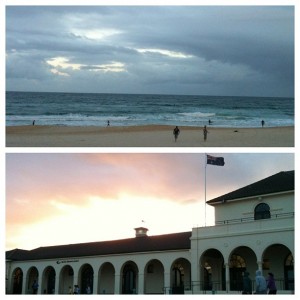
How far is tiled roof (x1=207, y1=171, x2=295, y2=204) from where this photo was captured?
2700cm

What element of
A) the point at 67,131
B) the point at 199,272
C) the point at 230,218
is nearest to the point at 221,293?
the point at 199,272

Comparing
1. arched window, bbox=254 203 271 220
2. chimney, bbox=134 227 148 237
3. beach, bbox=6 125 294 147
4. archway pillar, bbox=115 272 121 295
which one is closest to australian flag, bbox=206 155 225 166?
arched window, bbox=254 203 271 220

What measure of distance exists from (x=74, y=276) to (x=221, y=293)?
11.3m

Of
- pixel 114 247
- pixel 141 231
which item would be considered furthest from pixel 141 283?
pixel 141 231

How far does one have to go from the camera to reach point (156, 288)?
31.3 metres

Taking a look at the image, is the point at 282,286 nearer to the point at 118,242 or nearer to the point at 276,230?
the point at 276,230

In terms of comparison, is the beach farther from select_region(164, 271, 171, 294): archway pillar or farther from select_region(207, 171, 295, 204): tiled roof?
select_region(164, 271, 171, 294): archway pillar

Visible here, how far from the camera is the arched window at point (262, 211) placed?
27328 mm

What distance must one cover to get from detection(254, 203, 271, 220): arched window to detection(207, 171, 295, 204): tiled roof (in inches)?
24.8

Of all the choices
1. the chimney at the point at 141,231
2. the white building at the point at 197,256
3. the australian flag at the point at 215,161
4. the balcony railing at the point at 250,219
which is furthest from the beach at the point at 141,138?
the balcony railing at the point at 250,219

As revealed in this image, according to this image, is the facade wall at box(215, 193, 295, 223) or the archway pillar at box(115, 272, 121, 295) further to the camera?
the archway pillar at box(115, 272, 121, 295)

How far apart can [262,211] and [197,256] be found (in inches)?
149

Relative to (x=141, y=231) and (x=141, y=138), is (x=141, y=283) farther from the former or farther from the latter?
(x=141, y=138)

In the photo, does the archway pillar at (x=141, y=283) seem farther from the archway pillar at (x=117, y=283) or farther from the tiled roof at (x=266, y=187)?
the tiled roof at (x=266, y=187)
